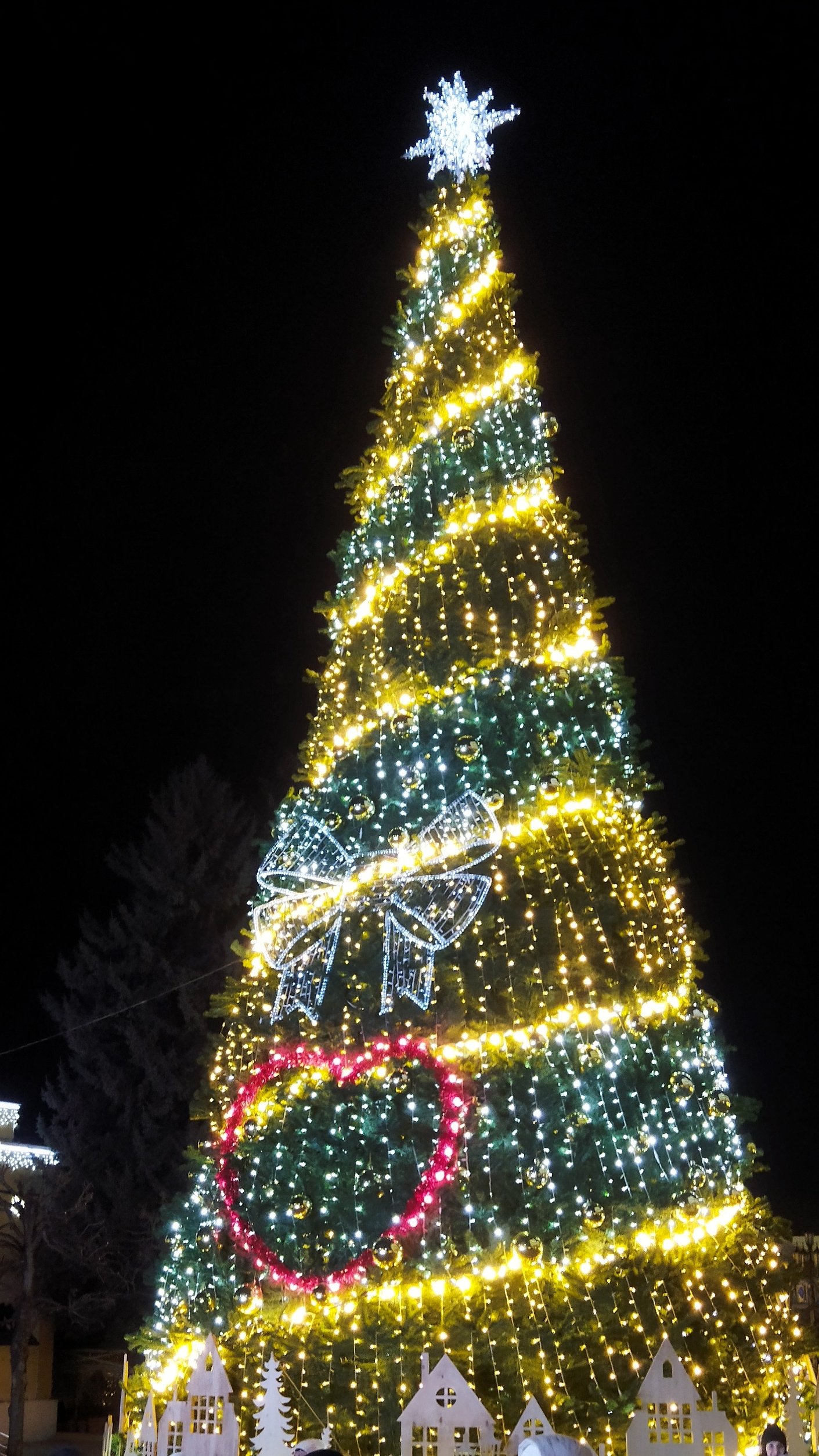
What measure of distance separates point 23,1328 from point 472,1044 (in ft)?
39.0

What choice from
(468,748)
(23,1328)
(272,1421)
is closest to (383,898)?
(468,748)

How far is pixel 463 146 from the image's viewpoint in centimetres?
889

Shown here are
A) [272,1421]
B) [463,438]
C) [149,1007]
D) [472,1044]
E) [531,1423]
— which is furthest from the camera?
[149,1007]

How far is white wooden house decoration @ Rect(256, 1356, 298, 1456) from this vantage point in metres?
4.62

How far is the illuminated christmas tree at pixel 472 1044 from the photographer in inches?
199

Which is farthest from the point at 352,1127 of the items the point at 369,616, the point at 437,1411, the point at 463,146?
the point at 463,146

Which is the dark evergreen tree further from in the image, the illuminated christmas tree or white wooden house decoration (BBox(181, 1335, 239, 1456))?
white wooden house decoration (BBox(181, 1335, 239, 1456))

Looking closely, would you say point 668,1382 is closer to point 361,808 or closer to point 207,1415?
point 207,1415

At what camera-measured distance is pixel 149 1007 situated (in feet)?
58.1

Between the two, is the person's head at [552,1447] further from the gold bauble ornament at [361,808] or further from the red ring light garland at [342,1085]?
the gold bauble ornament at [361,808]

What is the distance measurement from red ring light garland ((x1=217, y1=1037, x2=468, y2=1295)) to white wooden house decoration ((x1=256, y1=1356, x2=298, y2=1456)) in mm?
581

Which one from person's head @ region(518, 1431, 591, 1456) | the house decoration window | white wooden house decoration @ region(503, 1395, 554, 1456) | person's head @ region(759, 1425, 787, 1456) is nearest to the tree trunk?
the house decoration window

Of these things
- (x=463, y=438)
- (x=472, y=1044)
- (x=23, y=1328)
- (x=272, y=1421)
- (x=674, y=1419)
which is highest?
(x=463, y=438)

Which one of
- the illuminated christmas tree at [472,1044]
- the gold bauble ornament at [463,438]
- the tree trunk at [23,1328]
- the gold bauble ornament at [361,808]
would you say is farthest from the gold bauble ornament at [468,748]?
the tree trunk at [23,1328]
